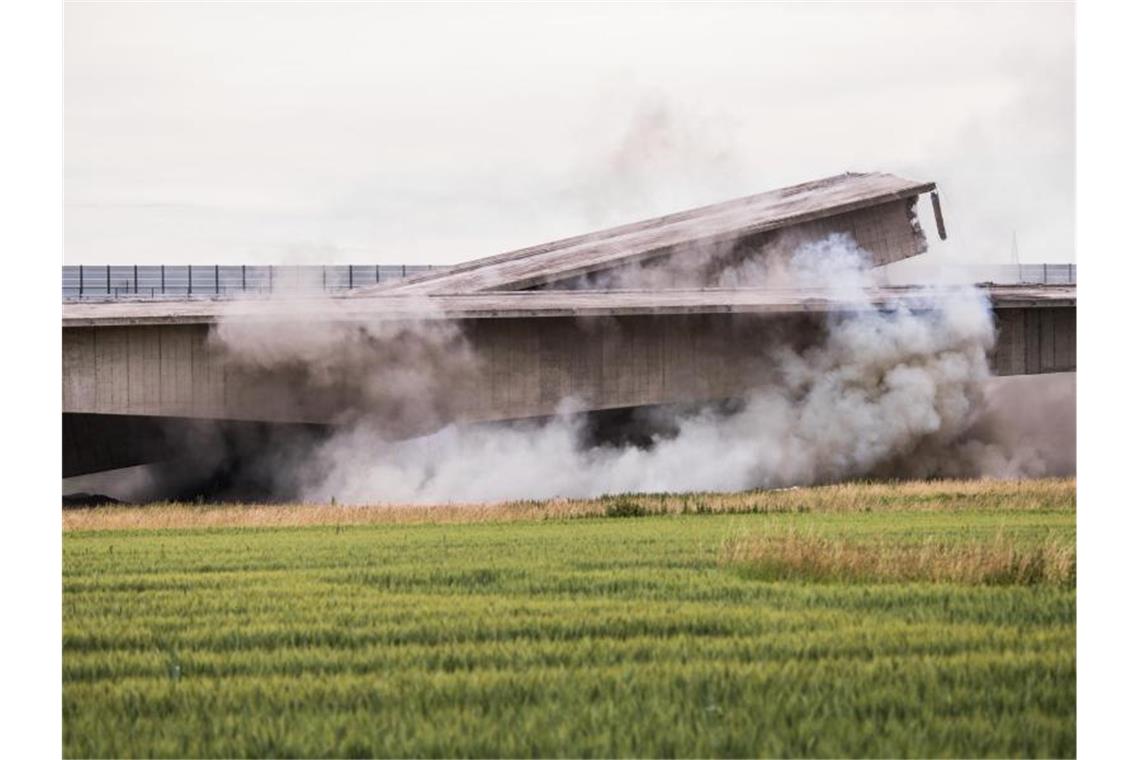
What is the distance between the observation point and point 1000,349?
2153 centimetres

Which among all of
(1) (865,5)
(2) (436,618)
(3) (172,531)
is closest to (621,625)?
(2) (436,618)

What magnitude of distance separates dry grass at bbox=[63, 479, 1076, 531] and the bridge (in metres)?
1.33

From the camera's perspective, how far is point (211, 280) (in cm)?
2139

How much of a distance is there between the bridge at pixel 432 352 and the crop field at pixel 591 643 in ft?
12.8

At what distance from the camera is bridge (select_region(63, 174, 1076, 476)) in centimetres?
2070

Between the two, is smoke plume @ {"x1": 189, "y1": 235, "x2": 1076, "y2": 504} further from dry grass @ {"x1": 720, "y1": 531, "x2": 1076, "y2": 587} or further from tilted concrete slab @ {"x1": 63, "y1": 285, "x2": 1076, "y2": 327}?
dry grass @ {"x1": 720, "y1": 531, "x2": 1076, "y2": 587}

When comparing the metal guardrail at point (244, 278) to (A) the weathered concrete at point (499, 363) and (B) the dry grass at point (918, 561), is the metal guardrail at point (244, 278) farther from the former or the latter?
(B) the dry grass at point (918, 561)

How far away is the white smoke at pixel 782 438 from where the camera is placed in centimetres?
2123

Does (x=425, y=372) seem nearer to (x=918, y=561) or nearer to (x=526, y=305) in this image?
(x=526, y=305)

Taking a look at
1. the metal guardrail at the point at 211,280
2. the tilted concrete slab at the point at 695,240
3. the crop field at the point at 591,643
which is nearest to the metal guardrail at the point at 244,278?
the metal guardrail at the point at 211,280

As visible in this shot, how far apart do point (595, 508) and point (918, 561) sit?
22.6 ft

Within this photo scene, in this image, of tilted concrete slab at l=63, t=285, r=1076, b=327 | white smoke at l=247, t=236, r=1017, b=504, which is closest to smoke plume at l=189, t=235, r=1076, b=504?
white smoke at l=247, t=236, r=1017, b=504

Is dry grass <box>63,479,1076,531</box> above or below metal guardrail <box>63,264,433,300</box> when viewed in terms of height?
below
